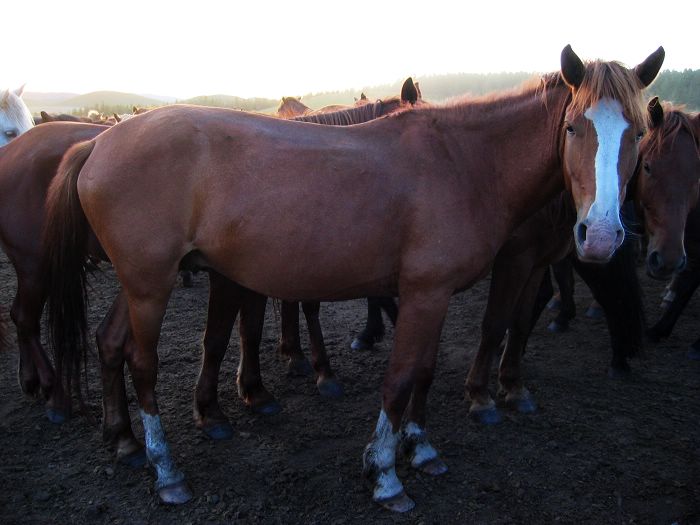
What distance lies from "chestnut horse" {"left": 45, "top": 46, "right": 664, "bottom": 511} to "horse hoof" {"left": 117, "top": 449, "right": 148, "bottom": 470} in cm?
36

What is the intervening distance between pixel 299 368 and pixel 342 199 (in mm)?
2282

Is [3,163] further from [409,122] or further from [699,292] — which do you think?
[699,292]

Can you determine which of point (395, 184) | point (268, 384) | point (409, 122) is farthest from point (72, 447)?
point (409, 122)

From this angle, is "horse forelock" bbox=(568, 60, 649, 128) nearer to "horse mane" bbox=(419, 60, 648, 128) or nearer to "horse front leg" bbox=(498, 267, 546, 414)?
"horse mane" bbox=(419, 60, 648, 128)

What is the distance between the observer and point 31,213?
3.65 m

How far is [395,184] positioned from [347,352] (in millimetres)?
2661

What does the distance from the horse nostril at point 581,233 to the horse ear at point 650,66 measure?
0.78 meters

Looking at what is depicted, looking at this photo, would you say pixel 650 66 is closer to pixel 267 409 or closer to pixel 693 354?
pixel 267 409

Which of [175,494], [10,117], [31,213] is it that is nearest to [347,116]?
[31,213]

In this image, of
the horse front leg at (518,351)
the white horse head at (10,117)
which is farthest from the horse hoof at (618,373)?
the white horse head at (10,117)

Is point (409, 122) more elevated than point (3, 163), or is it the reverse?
point (409, 122)

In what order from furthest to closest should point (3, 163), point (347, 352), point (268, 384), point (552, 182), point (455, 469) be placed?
point (347, 352), point (268, 384), point (3, 163), point (455, 469), point (552, 182)

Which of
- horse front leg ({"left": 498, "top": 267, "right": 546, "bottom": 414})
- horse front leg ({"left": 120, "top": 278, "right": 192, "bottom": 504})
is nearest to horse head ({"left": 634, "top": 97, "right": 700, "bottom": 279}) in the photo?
horse front leg ({"left": 498, "top": 267, "right": 546, "bottom": 414})

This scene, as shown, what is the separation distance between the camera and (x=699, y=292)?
6805 millimetres
